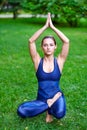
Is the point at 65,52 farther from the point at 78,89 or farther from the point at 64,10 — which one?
the point at 78,89

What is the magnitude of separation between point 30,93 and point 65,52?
193cm

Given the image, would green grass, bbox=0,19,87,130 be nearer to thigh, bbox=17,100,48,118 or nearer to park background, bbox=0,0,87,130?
park background, bbox=0,0,87,130

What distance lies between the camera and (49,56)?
4.57 metres

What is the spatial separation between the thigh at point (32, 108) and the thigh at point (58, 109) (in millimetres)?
98

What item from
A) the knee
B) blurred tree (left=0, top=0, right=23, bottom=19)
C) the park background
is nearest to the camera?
the park background

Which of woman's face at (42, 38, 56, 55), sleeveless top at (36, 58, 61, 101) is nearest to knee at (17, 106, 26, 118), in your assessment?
sleeveless top at (36, 58, 61, 101)

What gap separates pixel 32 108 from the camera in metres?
4.58

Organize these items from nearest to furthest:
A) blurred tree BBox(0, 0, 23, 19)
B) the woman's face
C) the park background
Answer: the park background → the woman's face → blurred tree BBox(0, 0, 23, 19)

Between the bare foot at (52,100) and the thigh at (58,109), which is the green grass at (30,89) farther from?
the bare foot at (52,100)

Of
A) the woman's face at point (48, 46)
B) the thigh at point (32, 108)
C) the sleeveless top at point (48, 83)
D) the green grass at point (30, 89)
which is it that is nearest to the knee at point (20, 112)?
the thigh at point (32, 108)

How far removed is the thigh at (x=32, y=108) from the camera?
4555 mm

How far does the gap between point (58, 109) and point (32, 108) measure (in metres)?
0.32

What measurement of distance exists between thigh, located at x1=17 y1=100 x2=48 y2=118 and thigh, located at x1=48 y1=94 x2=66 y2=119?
0.10 metres

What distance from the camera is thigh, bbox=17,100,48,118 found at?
4555 millimetres
